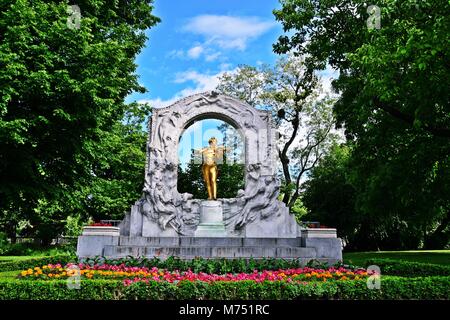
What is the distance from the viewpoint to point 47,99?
1359 cm

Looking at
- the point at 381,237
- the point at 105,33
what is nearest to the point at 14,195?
the point at 105,33

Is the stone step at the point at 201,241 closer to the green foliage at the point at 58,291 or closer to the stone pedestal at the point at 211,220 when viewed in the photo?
the stone pedestal at the point at 211,220

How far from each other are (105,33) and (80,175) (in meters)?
8.13

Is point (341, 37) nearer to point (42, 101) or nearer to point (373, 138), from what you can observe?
point (373, 138)

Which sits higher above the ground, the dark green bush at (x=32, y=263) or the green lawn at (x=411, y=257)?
the dark green bush at (x=32, y=263)

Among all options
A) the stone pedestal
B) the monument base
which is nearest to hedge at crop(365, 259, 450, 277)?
the monument base

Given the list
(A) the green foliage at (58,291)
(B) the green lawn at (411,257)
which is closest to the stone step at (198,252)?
(B) the green lawn at (411,257)

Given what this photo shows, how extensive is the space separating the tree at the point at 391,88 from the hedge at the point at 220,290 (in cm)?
597

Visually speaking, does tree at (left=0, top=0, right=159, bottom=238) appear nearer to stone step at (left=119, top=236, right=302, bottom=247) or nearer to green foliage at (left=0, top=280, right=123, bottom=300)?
stone step at (left=119, top=236, right=302, bottom=247)

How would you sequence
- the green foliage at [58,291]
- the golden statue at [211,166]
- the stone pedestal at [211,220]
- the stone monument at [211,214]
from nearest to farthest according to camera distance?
the green foliage at [58,291] → the stone monument at [211,214] → the stone pedestal at [211,220] → the golden statue at [211,166]

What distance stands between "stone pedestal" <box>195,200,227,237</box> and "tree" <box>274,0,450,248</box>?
7024 mm

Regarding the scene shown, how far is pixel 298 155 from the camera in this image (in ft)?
110

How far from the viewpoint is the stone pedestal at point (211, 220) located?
15516 millimetres

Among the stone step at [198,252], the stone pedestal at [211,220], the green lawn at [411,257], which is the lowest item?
the green lawn at [411,257]
